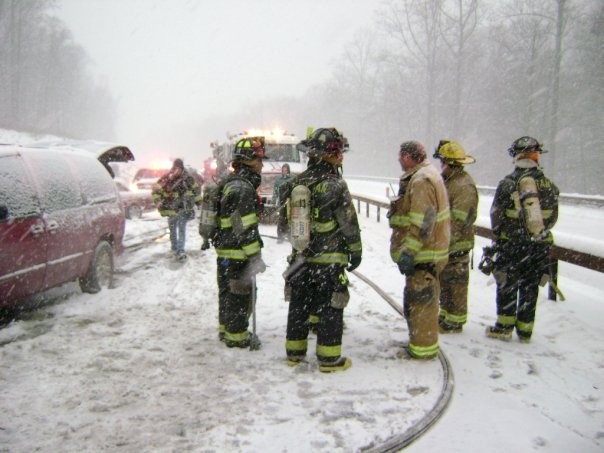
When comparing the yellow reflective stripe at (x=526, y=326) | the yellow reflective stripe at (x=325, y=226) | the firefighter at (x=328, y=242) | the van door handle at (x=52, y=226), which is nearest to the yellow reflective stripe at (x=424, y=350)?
the firefighter at (x=328, y=242)

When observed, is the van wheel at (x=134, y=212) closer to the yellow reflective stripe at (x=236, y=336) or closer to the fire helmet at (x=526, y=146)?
the yellow reflective stripe at (x=236, y=336)

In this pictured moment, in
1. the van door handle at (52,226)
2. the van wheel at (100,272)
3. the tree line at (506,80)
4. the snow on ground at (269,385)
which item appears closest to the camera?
the snow on ground at (269,385)

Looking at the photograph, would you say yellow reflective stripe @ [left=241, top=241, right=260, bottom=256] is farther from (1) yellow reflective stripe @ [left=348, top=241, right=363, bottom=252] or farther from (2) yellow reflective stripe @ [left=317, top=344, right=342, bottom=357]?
(2) yellow reflective stripe @ [left=317, top=344, right=342, bottom=357]

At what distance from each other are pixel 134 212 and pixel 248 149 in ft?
39.5

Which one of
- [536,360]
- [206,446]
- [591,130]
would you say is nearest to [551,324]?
[536,360]

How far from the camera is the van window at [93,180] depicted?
668cm

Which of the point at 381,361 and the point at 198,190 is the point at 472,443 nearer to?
the point at 381,361

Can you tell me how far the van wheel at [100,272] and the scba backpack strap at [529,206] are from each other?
5.69 meters

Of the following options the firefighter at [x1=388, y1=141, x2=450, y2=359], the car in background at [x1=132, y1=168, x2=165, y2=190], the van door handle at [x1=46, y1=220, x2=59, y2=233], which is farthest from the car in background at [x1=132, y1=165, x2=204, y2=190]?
the firefighter at [x1=388, y1=141, x2=450, y2=359]

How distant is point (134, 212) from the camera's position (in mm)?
15672

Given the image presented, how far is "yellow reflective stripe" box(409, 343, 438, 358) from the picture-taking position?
458 centimetres

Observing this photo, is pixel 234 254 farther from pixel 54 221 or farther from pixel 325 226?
pixel 54 221

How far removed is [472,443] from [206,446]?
1856 mm

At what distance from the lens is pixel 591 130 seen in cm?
3156
